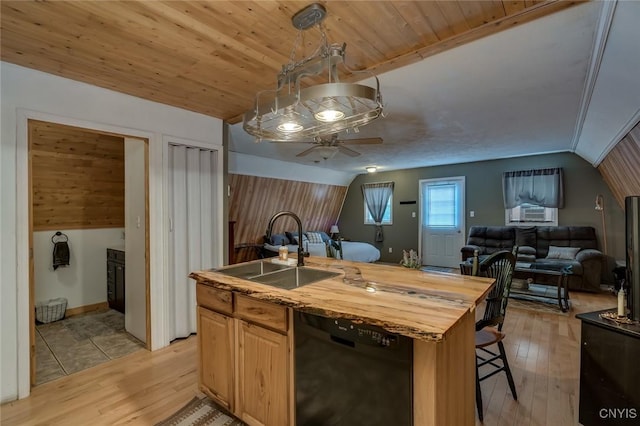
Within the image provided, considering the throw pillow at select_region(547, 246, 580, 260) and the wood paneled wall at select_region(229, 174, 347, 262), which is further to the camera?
the wood paneled wall at select_region(229, 174, 347, 262)

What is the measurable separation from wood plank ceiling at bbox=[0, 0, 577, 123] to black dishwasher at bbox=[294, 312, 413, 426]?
167cm

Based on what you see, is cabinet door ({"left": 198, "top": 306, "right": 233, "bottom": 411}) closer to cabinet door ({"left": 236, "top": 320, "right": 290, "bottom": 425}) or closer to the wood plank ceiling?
cabinet door ({"left": 236, "top": 320, "right": 290, "bottom": 425})

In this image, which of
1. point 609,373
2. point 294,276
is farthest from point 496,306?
point 294,276

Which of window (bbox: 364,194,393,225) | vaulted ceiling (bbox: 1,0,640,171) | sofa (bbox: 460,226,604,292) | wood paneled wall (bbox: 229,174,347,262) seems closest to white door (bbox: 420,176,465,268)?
sofa (bbox: 460,226,604,292)

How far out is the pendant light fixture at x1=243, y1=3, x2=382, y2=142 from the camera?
1.46m

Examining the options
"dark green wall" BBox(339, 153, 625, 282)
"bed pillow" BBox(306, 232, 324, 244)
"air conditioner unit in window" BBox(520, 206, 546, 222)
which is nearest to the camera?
"dark green wall" BBox(339, 153, 625, 282)

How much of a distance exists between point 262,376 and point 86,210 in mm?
3777

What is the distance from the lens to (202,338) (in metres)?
2.13

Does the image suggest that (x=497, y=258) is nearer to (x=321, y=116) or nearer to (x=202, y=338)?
(x=321, y=116)

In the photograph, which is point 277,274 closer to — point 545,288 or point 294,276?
point 294,276

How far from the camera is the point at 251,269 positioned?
2.37 m

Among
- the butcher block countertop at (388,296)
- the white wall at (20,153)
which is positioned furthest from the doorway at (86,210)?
the butcher block countertop at (388,296)

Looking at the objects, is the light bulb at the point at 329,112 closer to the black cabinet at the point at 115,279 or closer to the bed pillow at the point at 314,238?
the black cabinet at the point at 115,279

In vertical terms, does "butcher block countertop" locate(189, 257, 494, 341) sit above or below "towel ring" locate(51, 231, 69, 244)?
below
